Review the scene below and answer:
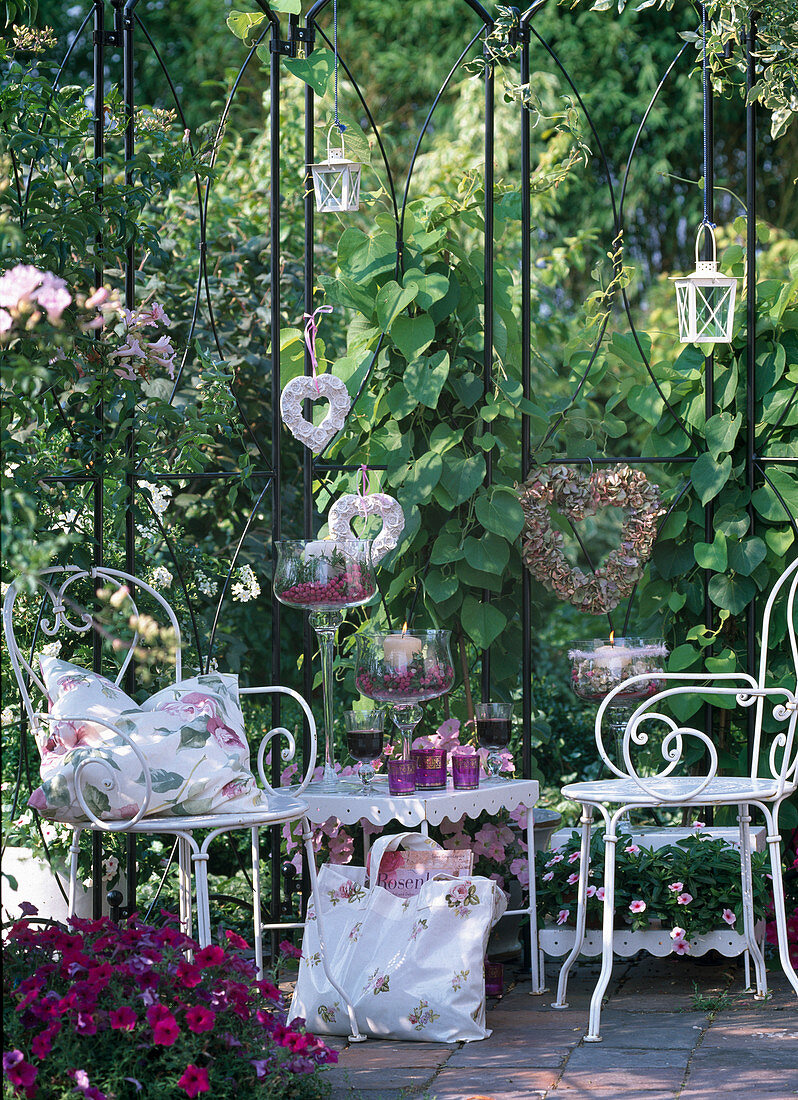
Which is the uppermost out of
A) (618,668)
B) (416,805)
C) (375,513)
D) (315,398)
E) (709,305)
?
(709,305)

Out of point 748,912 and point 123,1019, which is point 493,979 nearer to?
point 748,912

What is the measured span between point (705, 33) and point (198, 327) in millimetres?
2031

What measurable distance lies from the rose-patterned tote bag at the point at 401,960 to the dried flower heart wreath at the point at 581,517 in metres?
0.82

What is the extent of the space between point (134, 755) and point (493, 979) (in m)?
1.01

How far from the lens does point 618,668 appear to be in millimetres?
3088

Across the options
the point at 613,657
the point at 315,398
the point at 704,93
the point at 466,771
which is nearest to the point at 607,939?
the point at 466,771

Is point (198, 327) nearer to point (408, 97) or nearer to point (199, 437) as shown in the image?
point (199, 437)

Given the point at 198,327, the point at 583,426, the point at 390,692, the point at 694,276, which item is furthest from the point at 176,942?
the point at 198,327

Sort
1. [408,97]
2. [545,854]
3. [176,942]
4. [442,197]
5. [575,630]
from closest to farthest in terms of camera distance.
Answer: [176,942] < [545,854] < [442,197] < [575,630] < [408,97]

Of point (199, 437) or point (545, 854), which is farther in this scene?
point (545, 854)

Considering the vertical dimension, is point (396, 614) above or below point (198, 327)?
below

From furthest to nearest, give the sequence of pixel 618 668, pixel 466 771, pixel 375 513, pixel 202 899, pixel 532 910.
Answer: pixel 375 513
pixel 618 668
pixel 532 910
pixel 466 771
pixel 202 899

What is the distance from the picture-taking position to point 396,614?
11.2ft

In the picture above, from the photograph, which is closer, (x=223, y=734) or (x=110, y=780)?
(x=110, y=780)
